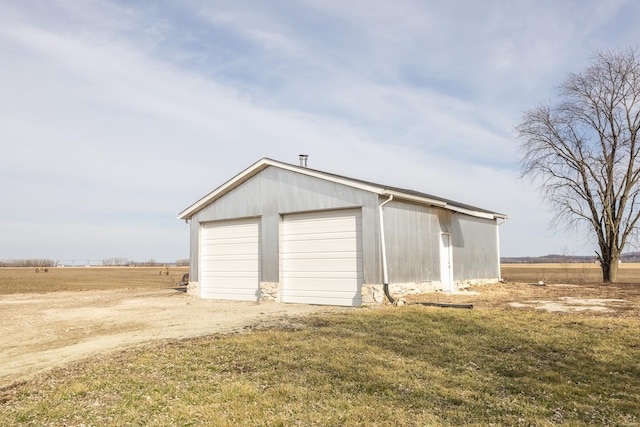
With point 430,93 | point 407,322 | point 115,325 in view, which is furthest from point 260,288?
point 430,93

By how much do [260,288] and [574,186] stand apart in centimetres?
1757

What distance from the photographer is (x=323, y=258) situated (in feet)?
46.7

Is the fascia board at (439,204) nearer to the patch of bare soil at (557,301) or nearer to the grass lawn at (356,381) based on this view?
the patch of bare soil at (557,301)

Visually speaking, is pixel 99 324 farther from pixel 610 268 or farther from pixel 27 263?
pixel 27 263

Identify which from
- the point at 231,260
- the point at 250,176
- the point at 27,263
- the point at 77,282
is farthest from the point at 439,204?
the point at 27,263

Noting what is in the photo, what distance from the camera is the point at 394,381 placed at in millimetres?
5406

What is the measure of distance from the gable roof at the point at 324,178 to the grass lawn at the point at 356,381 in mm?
5619

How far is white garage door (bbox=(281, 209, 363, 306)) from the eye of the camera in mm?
13586

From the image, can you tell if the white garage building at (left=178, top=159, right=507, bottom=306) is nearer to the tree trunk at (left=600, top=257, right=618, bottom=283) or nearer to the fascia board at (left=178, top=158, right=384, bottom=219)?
the fascia board at (left=178, top=158, right=384, bottom=219)

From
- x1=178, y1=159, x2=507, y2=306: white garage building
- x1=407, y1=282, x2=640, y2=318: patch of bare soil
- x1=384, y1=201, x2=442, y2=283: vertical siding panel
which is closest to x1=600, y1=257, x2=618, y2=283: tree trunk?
x1=407, y1=282, x2=640, y2=318: patch of bare soil

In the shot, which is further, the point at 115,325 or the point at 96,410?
the point at 115,325

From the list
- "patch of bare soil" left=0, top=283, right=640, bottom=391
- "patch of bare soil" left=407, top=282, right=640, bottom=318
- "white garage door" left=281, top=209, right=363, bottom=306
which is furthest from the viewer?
"white garage door" left=281, top=209, right=363, bottom=306

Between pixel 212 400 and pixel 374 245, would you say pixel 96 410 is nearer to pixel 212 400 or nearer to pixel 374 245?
pixel 212 400

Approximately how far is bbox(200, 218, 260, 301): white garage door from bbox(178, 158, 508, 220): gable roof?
3.31 feet
